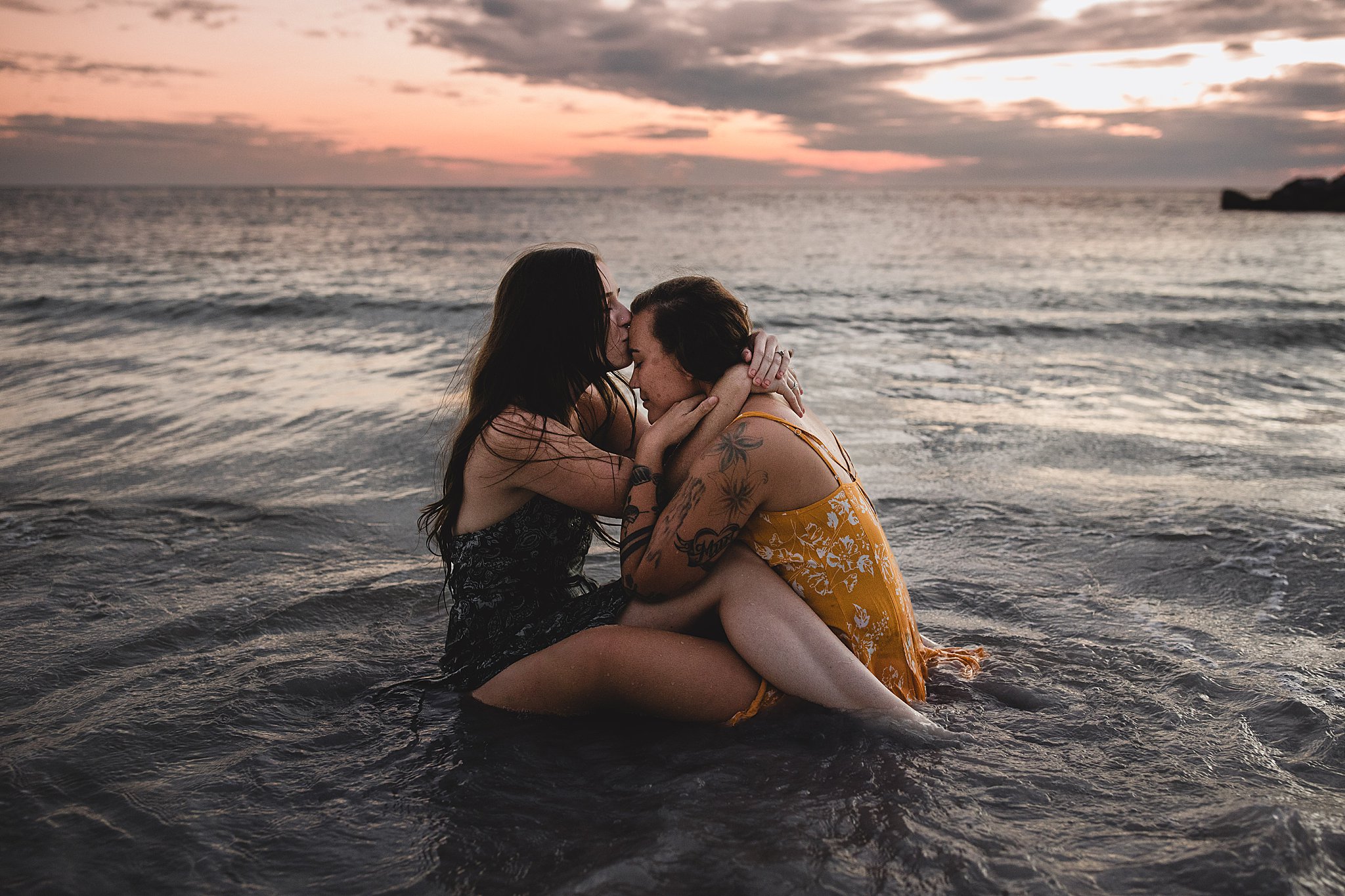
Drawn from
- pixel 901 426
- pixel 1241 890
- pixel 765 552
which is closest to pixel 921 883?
pixel 1241 890

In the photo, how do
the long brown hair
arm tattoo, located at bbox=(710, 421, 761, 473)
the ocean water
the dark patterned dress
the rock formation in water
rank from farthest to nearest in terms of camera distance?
the rock formation in water, the dark patterned dress, the long brown hair, arm tattoo, located at bbox=(710, 421, 761, 473), the ocean water

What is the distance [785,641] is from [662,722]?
63 centimetres

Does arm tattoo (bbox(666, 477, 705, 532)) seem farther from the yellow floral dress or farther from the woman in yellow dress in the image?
the yellow floral dress

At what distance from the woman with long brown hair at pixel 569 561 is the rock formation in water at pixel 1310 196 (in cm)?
7657

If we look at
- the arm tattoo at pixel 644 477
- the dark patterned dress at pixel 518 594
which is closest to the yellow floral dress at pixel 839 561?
the arm tattoo at pixel 644 477

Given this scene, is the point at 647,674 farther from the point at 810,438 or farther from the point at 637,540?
the point at 810,438

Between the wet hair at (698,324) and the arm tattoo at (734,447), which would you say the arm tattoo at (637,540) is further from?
the wet hair at (698,324)

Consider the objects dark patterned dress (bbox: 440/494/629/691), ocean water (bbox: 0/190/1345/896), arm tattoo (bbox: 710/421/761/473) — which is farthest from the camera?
dark patterned dress (bbox: 440/494/629/691)

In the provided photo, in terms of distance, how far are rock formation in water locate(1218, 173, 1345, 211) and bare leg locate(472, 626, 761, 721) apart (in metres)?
76.7

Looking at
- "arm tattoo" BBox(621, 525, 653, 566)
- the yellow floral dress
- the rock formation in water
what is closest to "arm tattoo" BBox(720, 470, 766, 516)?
the yellow floral dress

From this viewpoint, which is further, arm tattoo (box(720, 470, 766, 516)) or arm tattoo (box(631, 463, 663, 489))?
A: arm tattoo (box(631, 463, 663, 489))

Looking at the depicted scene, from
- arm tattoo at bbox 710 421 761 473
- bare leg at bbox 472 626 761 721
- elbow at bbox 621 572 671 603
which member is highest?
arm tattoo at bbox 710 421 761 473

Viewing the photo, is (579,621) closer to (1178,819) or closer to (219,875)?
(219,875)

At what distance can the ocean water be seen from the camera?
2822 millimetres
